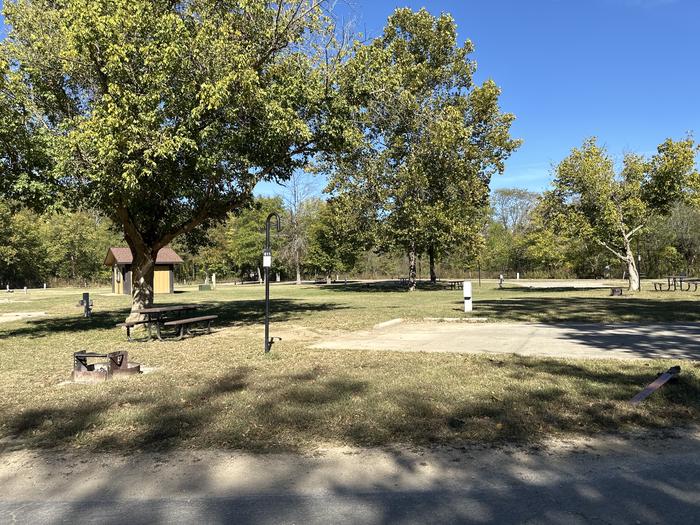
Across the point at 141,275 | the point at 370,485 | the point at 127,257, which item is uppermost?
the point at 127,257

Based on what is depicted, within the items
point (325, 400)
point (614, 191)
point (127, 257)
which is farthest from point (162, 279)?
point (325, 400)

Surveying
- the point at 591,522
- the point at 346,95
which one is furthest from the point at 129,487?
the point at 346,95

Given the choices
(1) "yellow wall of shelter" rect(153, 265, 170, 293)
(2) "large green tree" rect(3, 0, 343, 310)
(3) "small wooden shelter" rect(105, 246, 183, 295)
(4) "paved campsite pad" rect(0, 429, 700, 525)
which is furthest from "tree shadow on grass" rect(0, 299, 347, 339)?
(1) "yellow wall of shelter" rect(153, 265, 170, 293)

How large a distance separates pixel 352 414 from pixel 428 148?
26.9m

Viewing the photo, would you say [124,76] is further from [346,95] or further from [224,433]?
[224,433]

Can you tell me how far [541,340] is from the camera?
1014cm

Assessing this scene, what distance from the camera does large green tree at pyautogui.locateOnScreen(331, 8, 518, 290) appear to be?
3009 cm

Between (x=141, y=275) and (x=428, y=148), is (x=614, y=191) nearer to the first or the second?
(x=428, y=148)

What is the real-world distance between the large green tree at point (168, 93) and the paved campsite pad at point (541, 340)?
4.81 metres

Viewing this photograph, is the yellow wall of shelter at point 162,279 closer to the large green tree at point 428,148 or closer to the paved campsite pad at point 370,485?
the large green tree at point 428,148

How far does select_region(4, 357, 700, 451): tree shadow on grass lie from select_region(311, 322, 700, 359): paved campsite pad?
216 cm

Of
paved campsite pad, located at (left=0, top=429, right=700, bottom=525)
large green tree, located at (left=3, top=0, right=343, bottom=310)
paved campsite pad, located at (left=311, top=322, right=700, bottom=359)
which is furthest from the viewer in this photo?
large green tree, located at (left=3, top=0, right=343, bottom=310)

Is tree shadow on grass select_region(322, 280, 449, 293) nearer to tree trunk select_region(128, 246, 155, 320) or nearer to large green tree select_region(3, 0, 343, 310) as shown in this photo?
tree trunk select_region(128, 246, 155, 320)

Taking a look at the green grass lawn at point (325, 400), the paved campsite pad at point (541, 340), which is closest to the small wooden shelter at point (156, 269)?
the paved campsite pad at point (541, 340)
